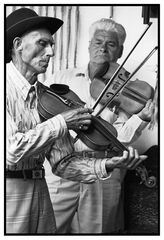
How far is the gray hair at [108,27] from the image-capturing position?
1898mm

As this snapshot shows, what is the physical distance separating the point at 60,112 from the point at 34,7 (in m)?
0.51

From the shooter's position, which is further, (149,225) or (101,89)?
(149,225)

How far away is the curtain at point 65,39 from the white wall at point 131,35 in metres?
0.02

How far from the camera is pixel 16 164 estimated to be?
57.1 inches

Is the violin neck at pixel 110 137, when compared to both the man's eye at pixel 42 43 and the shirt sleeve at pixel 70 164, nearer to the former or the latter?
the shirt sleeve at pixel 70 164

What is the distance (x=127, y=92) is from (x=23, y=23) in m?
0.50

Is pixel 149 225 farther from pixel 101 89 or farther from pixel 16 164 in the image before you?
pixel 16 164

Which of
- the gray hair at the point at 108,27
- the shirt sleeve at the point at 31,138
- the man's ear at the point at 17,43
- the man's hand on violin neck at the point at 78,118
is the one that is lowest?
the shirt sleeve at the point at 31,138

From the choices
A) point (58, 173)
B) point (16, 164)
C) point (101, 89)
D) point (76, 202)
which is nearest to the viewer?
point (16, 164)

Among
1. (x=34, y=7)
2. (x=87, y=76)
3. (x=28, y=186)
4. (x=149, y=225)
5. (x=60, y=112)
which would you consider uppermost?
(x=34, y=7)

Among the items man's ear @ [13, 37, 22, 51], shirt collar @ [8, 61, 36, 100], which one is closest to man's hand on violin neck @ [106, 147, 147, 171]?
shirt collar @ [8, 61, 36, 100]

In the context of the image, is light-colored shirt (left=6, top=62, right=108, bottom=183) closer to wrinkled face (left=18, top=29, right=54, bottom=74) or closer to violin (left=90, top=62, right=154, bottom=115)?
wrinkled face (left=18, top=29, right=54, bottom=74)

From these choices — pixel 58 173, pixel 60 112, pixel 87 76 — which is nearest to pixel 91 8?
pixel 87 76

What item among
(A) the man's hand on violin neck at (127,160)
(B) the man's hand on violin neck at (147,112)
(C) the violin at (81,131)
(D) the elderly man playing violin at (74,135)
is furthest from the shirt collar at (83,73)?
(A) the man's hand on violin neck at (127,160)
